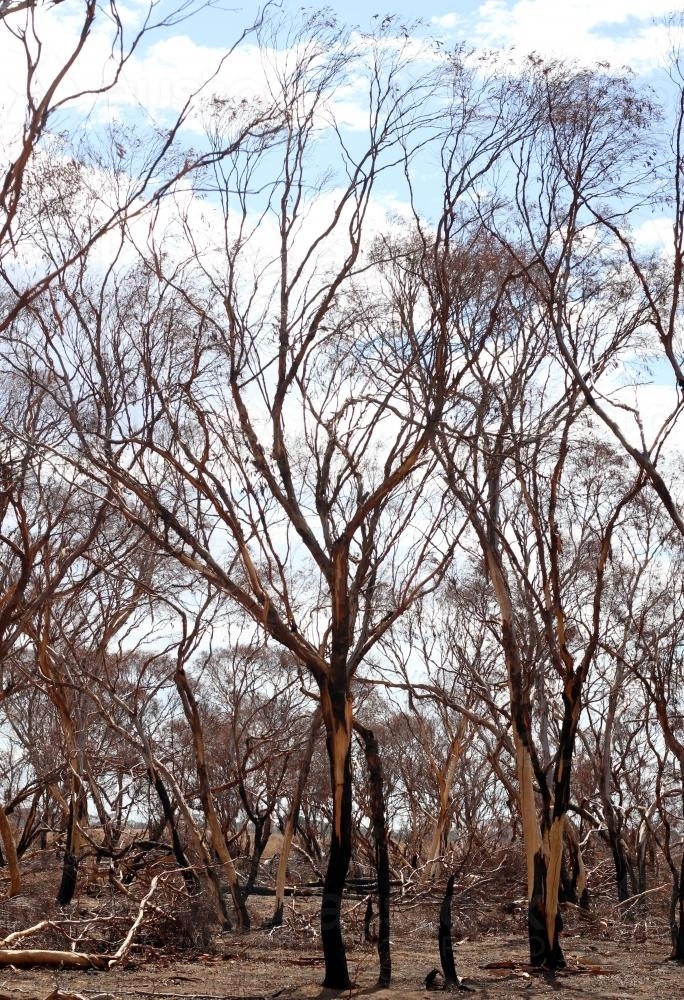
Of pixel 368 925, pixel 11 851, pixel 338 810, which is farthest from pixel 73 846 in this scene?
pixel 338 810

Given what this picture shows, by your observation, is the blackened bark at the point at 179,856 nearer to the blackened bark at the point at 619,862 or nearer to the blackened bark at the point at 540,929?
the blackened bark at the point at 540,929

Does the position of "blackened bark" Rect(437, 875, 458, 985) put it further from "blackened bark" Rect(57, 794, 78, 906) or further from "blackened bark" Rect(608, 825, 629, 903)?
"blackened bark" Rect(608, 825, 629, 903)

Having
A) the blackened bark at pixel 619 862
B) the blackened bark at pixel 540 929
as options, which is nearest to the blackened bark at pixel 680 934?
the blackened bark at pixel 540 929

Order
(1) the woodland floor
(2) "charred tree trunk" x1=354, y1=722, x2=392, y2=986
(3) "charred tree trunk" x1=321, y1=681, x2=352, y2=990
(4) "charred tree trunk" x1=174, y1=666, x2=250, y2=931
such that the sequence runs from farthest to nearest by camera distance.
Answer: (4) "charred tree trunk" x1=174, y1=666, x2=250, y2=931 < (2) "charred tree trunk" x1=354, y1=722, x2=392, y2=986 < (3) "charred tree trunk" x1=321, y1=681, x2=352, y2=990 < (1) the woodland floor

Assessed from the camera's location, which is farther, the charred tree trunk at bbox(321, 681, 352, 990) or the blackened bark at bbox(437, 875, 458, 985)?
the blackened bark at bbox(437, 875, 458, 985)

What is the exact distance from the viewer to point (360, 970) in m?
10.5

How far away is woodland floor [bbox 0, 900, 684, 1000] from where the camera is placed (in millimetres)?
8789

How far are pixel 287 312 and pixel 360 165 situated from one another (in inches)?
58.0

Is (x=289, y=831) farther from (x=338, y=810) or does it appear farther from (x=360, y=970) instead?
(x=338, y=810)

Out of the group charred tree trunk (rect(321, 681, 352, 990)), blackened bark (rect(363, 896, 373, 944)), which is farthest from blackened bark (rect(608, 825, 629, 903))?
charred tree trunk (rect(321, 681, 352, 990))

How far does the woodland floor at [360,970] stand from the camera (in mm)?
8789

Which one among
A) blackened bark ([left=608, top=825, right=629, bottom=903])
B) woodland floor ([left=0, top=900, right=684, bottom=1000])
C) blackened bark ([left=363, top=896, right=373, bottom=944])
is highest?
blackened bark ([left=608, top=825, right=629, bottom=903])

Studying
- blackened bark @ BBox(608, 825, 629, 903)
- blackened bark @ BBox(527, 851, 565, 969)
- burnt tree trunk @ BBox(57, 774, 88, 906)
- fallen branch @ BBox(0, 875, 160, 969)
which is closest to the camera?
fallen branch @ BBox(0, 875, 160, 969)

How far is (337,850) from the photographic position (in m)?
9.03
